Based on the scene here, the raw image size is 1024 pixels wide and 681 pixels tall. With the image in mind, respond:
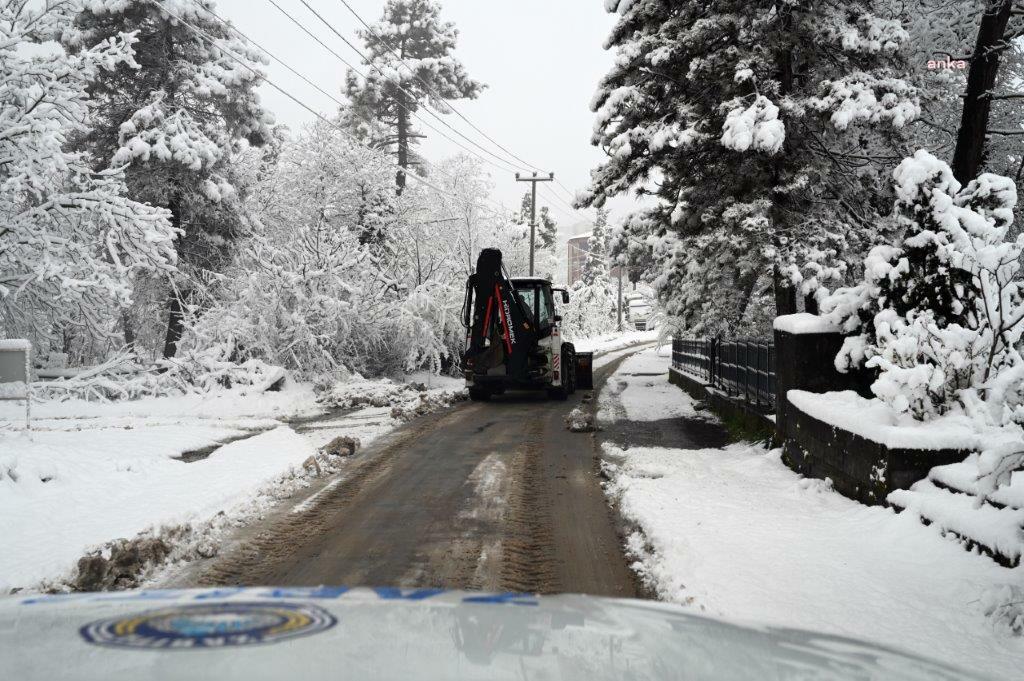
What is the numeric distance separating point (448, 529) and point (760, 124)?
7.60 m

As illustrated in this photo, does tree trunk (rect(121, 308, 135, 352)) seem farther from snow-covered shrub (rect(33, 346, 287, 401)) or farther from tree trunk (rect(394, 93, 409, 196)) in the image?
tree trunk (rect(394, 93, 409, 196))

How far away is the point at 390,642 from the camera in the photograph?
1882 millimetres

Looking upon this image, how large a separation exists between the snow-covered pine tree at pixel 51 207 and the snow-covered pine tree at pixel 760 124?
9.51 meters

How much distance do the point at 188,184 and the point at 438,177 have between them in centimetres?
1898

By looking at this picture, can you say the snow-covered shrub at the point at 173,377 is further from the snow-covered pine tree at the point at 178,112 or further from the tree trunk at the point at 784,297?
the tree trunk at the point at 784,297

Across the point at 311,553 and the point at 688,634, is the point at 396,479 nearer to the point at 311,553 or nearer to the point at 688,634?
the point at 311,553

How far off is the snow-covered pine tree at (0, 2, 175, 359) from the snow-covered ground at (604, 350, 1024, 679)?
38.8 ft

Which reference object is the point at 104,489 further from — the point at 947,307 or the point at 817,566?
the point at 947,307

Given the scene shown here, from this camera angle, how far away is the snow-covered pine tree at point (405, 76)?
39156 mm

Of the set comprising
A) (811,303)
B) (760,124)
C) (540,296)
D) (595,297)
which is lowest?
(811,303)

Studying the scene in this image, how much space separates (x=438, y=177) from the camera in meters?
39.8

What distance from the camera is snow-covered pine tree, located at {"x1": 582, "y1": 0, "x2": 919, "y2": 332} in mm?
11250

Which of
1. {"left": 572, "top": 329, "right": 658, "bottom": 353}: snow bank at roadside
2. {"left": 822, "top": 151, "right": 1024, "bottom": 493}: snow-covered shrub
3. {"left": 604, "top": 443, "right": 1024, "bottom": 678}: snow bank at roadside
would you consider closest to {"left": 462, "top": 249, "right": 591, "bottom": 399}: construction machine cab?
{"left": 604, "top": 443, "right": 1024, "bottom": 678}: snow bank at roadside

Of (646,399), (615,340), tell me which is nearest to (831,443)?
(646,399)
